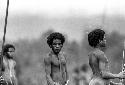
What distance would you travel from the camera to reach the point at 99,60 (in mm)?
9875

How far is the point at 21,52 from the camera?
63.8 meters

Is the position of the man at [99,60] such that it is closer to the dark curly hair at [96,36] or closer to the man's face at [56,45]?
the dark curly hair at [96,36]

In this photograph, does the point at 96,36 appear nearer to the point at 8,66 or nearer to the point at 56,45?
the point at 56,45

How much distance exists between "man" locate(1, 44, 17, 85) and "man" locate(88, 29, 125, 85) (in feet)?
11.5

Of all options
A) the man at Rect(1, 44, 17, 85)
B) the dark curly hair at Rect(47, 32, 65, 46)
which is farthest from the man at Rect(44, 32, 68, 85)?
the man at Rect(1, 44, 17, 85)

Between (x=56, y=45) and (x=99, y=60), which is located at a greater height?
(x=56, y=45)

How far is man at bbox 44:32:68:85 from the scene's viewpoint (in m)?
10.9

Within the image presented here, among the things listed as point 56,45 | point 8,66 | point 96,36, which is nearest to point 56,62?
point 56,45

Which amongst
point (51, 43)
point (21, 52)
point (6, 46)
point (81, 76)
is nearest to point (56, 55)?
point (51, 43)

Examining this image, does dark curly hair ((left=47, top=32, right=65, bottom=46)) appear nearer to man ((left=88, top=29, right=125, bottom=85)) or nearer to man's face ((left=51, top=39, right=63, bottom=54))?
man's face ((left=51, top=39, right=63, bottom=54))

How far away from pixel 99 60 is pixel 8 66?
386 cm

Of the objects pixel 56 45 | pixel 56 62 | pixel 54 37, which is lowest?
pixel 56 62

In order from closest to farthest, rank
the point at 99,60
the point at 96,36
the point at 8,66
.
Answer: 1. the point at 99,60
2. the point at 96,36
3. the point at 8,66

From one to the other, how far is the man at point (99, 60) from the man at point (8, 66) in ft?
11.5
